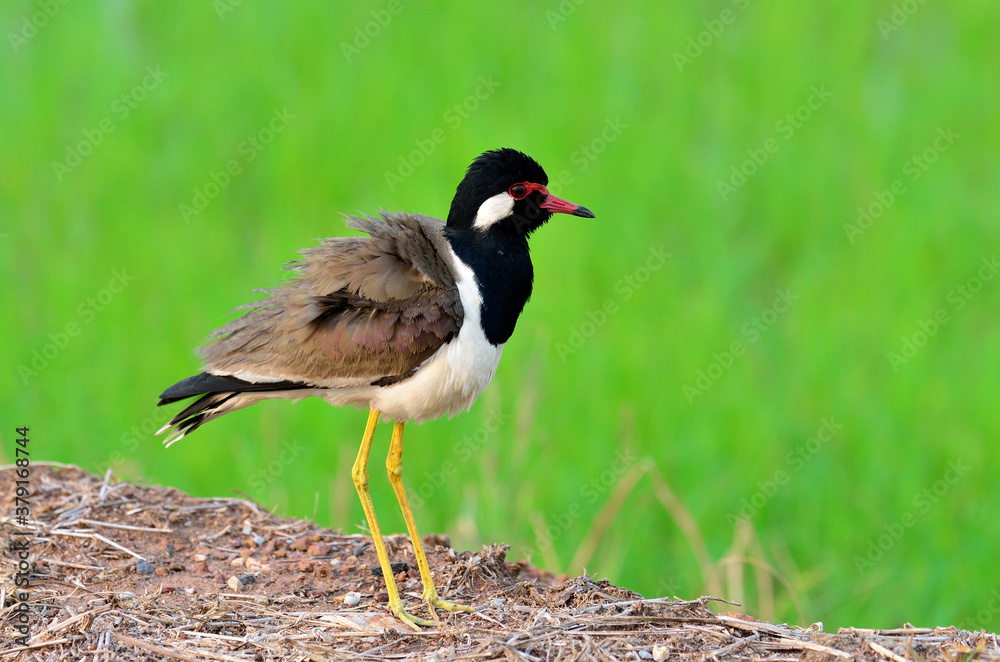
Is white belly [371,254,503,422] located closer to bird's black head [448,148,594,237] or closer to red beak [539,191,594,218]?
bird's black head [448,148,594,237]

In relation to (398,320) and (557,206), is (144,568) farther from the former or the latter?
(557,206)

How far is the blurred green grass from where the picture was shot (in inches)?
332

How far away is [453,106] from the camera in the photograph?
36.0 feet

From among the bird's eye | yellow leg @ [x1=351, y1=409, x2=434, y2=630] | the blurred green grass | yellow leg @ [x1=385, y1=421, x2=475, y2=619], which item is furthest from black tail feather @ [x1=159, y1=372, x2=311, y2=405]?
the blurred green grass

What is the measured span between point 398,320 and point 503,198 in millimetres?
796

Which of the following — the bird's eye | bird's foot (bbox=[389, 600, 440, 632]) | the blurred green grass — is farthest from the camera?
the blurred green grass

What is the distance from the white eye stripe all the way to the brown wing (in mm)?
215

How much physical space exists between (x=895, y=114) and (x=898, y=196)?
123cm

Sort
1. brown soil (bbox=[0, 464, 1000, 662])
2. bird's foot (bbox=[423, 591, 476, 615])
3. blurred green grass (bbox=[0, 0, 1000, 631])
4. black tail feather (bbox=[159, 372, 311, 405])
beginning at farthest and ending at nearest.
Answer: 1. blurred green grass (bbox=[0, 0, 1000, 631])
2. black tail feather (bbox=[159, 372, 311, 405])
3. bird's foot (bbox=[423, 591, 476, 615])
4. brown soil (bbox=[0, 464, 1000, 662])

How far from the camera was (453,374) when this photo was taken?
5.27 m

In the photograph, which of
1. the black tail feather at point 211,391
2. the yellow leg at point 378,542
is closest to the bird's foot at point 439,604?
the yellow leg at point 378,542

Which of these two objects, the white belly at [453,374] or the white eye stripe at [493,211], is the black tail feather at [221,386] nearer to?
the white belly at [453,374]

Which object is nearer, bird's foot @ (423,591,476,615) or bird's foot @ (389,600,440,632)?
bird's foot @ (389,600,440,632)

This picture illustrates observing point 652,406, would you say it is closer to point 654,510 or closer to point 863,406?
point 654,510
